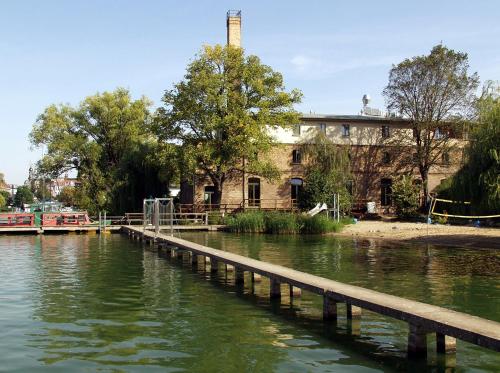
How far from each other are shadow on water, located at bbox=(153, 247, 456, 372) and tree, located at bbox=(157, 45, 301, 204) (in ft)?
85.2

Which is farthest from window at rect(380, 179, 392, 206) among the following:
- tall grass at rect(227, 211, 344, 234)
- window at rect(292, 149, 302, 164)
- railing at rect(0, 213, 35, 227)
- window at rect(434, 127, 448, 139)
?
railing at rect(0, 213, 35, 227)

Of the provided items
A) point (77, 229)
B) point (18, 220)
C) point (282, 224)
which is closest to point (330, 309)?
point (282, 224)

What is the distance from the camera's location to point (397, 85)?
45438 millimetres

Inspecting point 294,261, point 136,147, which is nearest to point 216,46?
point 136,147

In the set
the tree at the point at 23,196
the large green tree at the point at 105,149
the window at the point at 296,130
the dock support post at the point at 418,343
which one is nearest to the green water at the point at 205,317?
the dock support post at the point at 418,343

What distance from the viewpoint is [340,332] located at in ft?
33.0

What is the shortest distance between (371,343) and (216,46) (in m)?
36.5

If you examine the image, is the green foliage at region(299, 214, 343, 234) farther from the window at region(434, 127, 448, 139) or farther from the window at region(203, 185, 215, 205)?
the window at region(434, 127, 448, 139)

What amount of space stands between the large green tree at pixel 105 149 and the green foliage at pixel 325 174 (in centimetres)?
1164

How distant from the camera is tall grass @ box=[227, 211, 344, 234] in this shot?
3612 cm

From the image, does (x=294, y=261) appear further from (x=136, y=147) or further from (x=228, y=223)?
(x=136, y=147)

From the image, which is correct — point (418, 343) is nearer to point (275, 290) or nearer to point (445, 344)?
point (445, 344)

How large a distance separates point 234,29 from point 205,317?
40.6 meters

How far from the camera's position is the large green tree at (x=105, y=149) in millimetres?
Answer: 46625
